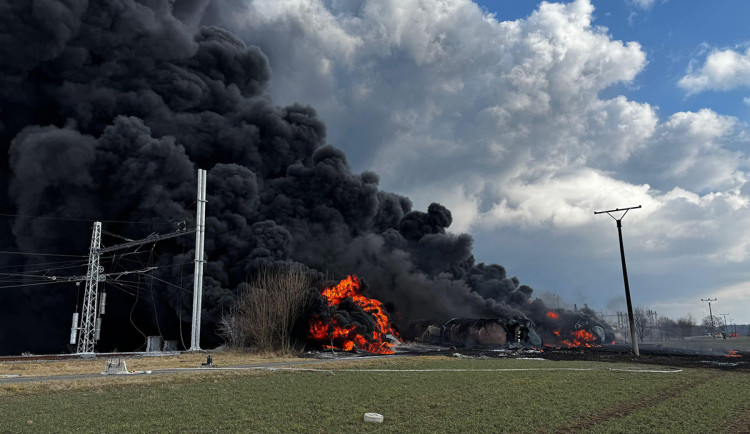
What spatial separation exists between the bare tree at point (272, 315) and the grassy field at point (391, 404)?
22.4m

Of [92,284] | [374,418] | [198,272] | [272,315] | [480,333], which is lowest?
[374,418]

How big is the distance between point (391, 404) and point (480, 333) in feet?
177

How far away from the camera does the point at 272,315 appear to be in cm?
4422

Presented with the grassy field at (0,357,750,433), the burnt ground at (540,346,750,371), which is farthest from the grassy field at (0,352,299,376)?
the burnt ground at (540,346,750,371)

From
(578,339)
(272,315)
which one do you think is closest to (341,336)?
(272,315)

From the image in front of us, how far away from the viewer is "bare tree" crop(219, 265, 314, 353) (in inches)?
1727

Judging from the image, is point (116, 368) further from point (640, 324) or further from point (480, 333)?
point (640, 324)

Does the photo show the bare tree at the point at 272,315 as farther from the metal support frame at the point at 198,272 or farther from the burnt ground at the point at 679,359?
the burnt ground at the point at 679,359

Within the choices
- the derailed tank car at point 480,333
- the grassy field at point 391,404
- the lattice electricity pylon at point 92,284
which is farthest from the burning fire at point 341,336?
the grassy field at point 391,404

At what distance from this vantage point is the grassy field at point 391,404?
10938 mm

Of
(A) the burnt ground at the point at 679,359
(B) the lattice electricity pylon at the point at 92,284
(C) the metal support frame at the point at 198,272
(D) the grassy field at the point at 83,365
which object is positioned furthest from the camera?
(B) the lattice electricity pylon at the point at 92,284

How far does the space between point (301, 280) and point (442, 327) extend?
92.6 ft

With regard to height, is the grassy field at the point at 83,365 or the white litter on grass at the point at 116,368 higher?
the white litter on grass at the point at 116,368

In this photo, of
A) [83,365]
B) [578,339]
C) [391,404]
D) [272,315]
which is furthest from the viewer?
[578,339]
